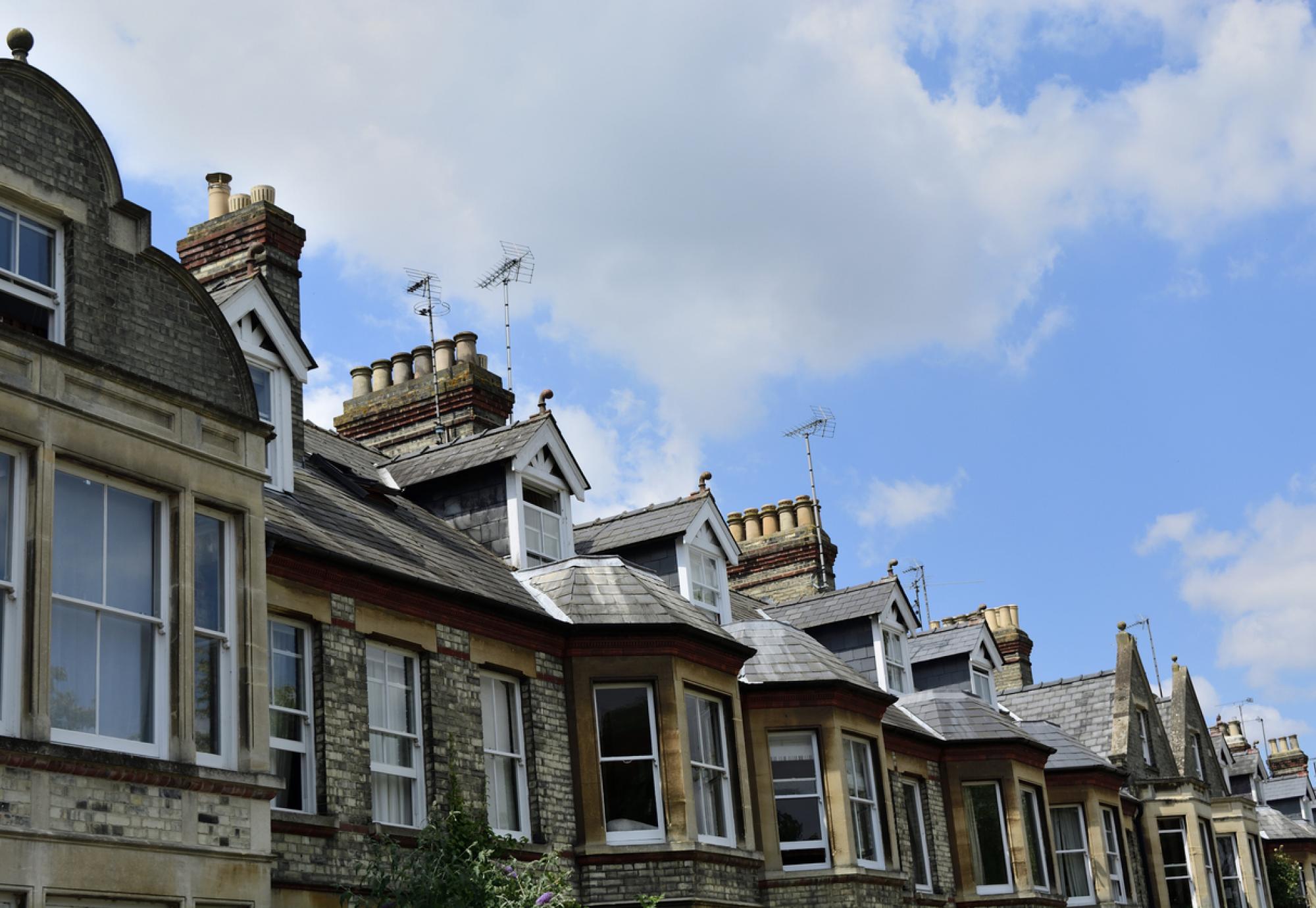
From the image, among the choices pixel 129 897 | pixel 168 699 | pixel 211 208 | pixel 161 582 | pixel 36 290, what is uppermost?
pixel 211 208

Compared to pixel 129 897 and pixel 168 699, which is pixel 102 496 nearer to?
pixel 168 699

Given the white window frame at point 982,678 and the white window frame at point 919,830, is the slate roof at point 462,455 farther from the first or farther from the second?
the white window frame at point 982,678

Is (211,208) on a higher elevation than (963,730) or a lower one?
higher

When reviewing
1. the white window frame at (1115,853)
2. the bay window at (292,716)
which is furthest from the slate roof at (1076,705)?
the bay window at (292,716)

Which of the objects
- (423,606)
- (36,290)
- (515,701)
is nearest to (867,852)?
(515,701)

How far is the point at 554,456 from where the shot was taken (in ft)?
76.0

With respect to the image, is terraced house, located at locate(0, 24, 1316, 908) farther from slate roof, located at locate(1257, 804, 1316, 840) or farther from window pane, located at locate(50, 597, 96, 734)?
slate roof, located at locate(1257, 804, 1316, 840)

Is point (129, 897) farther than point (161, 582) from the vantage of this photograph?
No

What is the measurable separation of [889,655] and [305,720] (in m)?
16.3

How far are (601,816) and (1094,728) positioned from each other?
21.8 m

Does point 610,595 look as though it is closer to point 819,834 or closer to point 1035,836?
point 819,834

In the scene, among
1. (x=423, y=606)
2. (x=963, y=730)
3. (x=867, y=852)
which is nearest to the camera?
(x=423, y=606)

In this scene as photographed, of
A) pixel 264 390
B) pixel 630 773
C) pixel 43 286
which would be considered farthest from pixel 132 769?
pixel 630 773

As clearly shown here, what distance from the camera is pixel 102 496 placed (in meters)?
13.0
